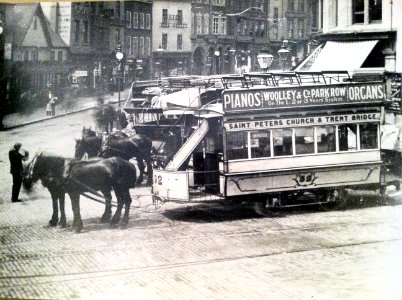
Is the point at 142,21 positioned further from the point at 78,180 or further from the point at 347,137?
the point at 347,137

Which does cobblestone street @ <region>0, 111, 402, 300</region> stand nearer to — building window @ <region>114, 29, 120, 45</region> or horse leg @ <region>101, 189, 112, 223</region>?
horse leg @ <region>101, 189, 112, 223</region>

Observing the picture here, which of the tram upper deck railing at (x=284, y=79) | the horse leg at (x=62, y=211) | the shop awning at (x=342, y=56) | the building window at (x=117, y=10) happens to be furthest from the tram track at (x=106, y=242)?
the building window at (x=117, y=10)

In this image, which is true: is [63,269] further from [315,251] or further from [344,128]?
[344,128]

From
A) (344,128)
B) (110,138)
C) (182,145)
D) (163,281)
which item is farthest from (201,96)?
(163,281)

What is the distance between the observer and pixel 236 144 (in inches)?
231

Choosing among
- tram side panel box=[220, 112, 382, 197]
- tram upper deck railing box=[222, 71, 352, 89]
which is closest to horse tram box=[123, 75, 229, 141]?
tram upper deck railing box=[222, 71, 352, 89]

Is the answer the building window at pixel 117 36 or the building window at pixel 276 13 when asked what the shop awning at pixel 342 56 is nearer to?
the building window at pixel 276 13

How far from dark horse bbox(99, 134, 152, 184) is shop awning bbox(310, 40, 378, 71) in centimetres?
190

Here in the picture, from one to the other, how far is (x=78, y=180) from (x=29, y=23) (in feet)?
4.96

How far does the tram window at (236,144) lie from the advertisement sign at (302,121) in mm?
67

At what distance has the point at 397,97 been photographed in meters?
5.49

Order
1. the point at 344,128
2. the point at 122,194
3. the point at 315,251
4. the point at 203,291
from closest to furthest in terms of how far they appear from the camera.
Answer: the point at 203,291
the point at 315,251
the point at 122,194
the point at 344,128

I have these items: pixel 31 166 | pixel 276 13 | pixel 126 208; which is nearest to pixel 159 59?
pixel 276 13

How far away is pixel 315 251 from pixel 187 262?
1137 mm
